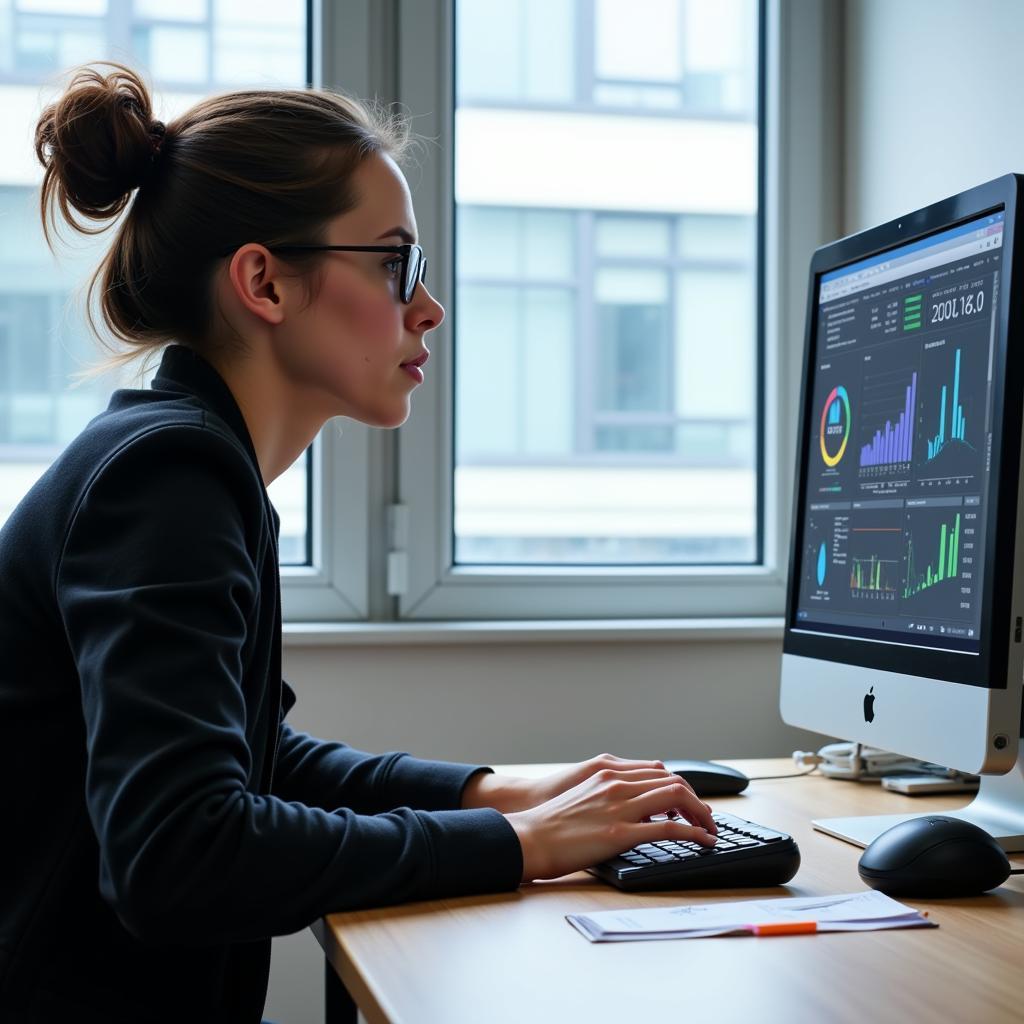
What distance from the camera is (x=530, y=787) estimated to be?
1.14 m

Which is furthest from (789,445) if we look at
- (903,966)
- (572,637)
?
(903,966)

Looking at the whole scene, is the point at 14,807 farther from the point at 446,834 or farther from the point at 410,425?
the point at 410,425

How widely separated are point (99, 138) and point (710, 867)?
81cm

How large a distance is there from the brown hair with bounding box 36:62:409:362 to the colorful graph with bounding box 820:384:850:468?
0.57 metres

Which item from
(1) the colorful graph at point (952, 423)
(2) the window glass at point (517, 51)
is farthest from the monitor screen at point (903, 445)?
(2) the window glass at point (517, 51)

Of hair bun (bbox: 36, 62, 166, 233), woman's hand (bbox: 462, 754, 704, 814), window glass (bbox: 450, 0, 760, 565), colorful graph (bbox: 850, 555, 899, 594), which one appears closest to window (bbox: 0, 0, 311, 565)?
window glass (bbox: 450, 0, 760, 565)

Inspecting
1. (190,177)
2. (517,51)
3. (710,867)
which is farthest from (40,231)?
(710,867)

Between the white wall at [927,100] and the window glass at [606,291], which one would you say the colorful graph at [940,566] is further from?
the window glass at [606,291]

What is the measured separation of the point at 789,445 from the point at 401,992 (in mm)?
1571

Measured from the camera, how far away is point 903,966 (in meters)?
0.82

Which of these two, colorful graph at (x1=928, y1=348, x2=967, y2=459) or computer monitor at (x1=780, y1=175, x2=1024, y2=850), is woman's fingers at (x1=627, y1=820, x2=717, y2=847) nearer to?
computer monitor at (x1=780, y1=175, x2=1024, y2=850)

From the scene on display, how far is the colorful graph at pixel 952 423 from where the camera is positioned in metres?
1.12

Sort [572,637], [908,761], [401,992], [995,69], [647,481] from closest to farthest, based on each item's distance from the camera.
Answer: [401,992] → [908,761] → [995,69] → [572,637] → [647,481]

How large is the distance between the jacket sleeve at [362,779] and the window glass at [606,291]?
0.83 metres
